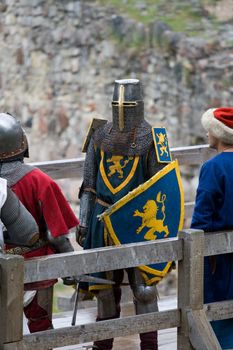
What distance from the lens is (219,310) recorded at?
7.26 metres

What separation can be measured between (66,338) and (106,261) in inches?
15.2

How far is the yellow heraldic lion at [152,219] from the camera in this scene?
7.63m

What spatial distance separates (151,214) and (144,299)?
448 mm

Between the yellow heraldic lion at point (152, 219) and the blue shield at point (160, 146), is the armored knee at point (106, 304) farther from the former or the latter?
the blue shield at point (160, 146)

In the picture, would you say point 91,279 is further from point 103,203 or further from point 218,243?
point 218,243

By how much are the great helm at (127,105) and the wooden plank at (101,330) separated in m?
1.17

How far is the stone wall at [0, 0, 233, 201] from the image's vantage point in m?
19.2

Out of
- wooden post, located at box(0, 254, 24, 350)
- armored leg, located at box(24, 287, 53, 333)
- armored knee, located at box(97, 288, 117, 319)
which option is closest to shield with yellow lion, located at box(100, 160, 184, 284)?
armored knee, located at box(97, 288, 117, 319)

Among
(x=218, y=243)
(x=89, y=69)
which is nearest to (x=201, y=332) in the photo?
(x=218, y=243)

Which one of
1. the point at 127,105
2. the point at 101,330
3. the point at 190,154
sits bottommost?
the point at 190,154

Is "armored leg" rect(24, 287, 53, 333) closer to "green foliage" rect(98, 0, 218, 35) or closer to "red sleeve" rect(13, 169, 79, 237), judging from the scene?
"red sleeve" rect(13, 169, 79, 237)

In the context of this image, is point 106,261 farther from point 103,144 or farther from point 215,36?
point 215,36

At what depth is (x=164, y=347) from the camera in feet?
27.1

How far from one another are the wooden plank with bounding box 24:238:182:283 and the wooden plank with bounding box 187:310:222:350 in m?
0.28
